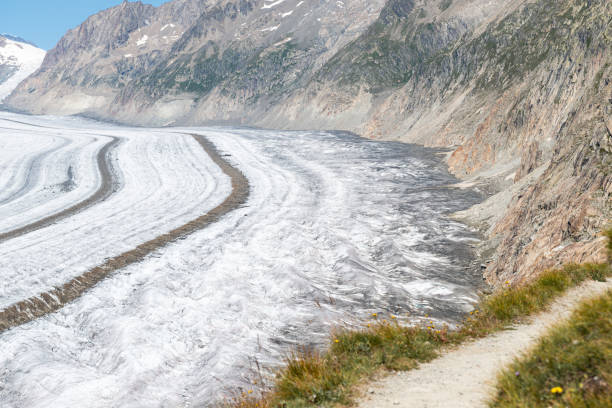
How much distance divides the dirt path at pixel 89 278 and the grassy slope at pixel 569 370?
1086cm

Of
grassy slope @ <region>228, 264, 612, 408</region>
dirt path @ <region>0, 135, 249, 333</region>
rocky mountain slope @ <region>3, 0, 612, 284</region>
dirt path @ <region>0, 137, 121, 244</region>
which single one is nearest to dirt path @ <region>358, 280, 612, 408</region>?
grassy slope @ <region>228, 264, 612, 408</region>

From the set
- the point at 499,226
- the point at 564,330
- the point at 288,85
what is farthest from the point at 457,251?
the point at 288,85

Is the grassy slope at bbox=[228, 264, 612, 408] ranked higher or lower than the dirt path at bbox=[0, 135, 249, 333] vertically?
higher

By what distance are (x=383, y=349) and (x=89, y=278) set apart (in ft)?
32.7

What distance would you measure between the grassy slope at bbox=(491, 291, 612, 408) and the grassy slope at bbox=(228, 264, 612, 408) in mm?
1863

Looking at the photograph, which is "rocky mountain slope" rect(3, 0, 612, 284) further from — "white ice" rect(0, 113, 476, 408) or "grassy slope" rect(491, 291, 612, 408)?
"grassy slope" rect(491, 291, 612, 408)

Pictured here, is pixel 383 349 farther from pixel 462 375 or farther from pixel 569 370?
pixel 569 370

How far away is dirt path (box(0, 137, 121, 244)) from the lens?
56.2ft

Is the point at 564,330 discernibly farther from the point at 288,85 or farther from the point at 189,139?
the point at 288,85

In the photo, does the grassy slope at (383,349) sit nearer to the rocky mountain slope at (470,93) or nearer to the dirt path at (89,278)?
the rocky mountain slope at (470,93)

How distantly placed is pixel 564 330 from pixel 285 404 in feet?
10.5

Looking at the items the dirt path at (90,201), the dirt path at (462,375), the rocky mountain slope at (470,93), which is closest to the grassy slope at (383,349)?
the dirt path at (462,375)

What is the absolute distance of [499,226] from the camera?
15.1m

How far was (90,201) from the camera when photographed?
2219 cm
